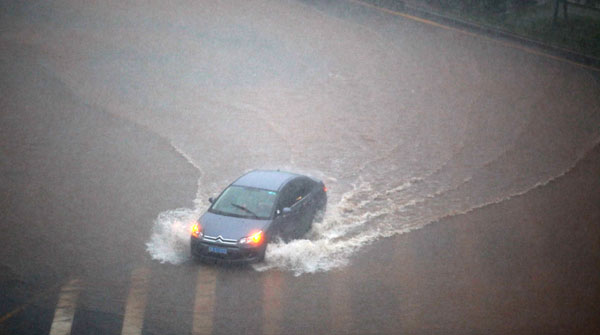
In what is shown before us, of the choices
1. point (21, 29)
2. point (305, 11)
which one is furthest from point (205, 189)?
point (305, 11)

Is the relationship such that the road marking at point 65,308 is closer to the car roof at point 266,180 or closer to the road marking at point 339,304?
the road marking at point 339,304

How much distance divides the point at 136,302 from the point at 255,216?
3132 mm

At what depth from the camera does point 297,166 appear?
17641 mm

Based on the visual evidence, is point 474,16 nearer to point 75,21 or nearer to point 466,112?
point 466,112

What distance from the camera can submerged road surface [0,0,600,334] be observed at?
31.1 ft

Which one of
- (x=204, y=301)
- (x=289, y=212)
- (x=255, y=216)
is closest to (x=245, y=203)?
(x=255, y=216)

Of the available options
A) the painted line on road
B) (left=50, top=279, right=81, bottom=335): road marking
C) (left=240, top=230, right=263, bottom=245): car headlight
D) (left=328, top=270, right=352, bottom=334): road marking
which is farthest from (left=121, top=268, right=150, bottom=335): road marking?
the painted line on road

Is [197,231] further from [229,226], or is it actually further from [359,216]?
[359,216]

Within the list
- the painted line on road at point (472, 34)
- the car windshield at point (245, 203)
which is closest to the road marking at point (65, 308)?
the car windshield at point (245, 203)

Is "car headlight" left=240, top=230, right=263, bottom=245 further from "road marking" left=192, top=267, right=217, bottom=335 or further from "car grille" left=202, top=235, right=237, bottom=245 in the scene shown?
"road marking" left=192, top=267, right=217, bottom=335

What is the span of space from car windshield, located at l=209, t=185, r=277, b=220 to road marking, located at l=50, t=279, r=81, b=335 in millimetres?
3158

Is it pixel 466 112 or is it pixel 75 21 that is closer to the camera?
pixel 466 112

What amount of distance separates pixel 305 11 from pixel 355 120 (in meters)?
14.3

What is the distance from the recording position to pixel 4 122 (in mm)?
18172
